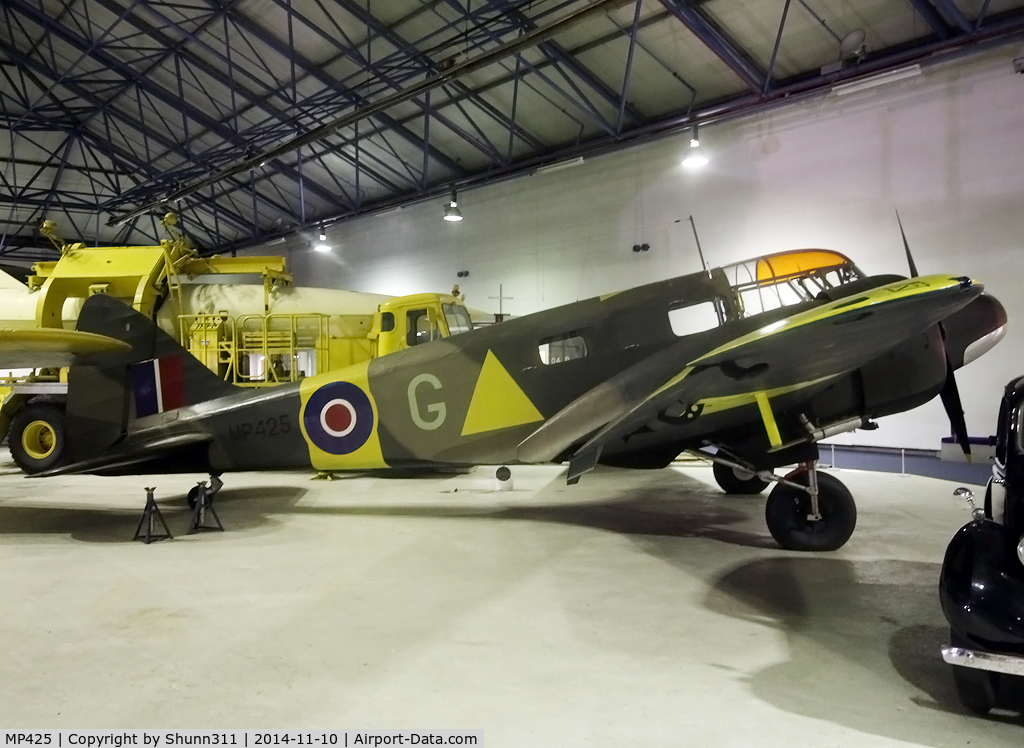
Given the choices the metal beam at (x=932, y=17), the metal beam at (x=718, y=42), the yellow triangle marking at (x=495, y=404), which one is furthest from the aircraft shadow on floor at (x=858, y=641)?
the metal beam at (x=718, y=42)

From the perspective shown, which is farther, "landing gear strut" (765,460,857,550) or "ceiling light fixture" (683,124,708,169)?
"ceiling light fixture" (683,124,708,169)

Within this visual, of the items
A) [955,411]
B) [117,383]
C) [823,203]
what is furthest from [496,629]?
[823,203]

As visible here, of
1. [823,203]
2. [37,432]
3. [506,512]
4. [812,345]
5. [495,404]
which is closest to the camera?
[812,345]

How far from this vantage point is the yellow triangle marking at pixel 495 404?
5992 mm

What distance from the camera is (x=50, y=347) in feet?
17.4

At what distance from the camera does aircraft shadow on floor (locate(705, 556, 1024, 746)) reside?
2.50 m

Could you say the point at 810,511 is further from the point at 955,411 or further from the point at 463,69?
the point at 463,69

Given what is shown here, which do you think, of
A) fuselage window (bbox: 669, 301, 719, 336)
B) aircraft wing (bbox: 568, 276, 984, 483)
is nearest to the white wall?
fuselage window (bbox: 669, 301, 719, 336)

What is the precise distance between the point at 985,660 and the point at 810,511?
283cm

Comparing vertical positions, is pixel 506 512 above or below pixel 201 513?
below

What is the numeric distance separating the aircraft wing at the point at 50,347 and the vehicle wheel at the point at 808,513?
21.0 ft

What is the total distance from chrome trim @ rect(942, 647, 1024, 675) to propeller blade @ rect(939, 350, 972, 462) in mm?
2601

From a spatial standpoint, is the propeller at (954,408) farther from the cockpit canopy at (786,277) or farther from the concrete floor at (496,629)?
the concrete floor at (496,629)

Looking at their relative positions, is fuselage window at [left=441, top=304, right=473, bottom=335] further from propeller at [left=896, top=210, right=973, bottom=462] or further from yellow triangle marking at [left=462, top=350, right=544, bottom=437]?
propeller at [left=896, top=210, right=973, bottom=462]
